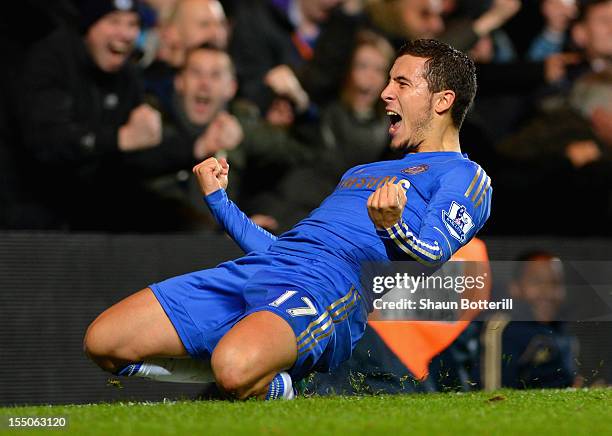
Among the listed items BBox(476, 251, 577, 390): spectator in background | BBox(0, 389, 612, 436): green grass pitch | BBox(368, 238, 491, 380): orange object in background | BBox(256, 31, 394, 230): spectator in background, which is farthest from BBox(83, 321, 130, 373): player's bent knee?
BBox(256, 31, 394, 230): spectator in background

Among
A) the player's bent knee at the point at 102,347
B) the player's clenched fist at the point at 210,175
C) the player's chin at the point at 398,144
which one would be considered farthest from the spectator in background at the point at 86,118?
the player's chin at the point at 398,144

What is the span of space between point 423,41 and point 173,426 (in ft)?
7.03

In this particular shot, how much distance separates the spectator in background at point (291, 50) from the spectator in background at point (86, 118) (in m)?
0.84

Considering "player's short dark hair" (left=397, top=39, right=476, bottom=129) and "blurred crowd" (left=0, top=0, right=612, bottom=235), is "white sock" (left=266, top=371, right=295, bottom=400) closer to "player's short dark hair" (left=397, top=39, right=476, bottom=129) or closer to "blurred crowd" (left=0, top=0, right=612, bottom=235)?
"player's short dark hair" (left=397, top=39, right=476, bottom=129)

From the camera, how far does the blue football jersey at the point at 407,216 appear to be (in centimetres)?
408

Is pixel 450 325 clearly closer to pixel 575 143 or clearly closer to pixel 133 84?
pixel 133 84

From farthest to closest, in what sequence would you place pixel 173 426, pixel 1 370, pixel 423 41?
pixel 1 370 → pixel 423 41 → pixel 173 426

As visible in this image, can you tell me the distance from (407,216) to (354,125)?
3310 millimetres

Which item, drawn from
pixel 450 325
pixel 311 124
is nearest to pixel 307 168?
pixel 311 124

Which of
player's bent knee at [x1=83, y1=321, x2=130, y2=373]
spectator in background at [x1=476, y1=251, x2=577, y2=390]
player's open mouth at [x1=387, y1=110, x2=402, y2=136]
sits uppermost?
player's open mouth at [x1=387, y1=110, x2=402, y2=136]

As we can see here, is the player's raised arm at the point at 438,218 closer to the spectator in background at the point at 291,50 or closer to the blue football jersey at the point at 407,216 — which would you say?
the blue football jersey at the point at 407,216

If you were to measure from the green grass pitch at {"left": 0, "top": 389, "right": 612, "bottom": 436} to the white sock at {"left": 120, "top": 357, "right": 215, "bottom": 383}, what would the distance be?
44cm

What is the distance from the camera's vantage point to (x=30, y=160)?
6699mm

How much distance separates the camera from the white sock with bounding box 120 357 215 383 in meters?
4.50
